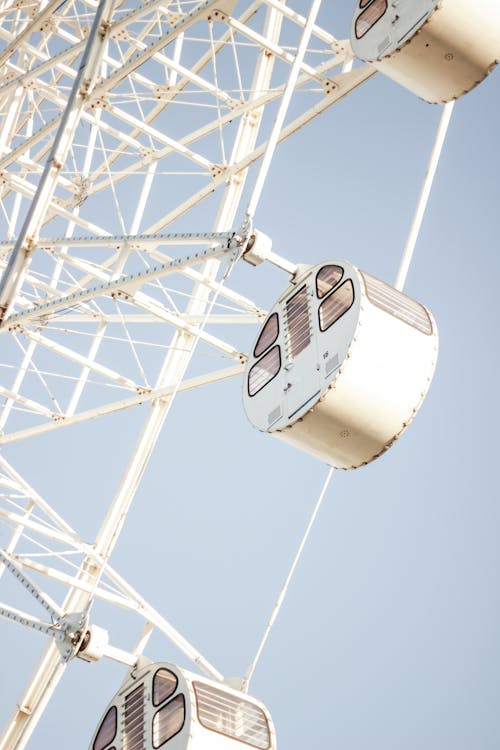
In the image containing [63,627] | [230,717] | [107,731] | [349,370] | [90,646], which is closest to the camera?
[349,370]

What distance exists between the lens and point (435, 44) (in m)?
14.2

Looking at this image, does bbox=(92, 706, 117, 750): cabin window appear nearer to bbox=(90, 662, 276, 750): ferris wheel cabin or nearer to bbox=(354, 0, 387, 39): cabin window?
bbox=(90, 662, 276, 750): ferris wheel cabin

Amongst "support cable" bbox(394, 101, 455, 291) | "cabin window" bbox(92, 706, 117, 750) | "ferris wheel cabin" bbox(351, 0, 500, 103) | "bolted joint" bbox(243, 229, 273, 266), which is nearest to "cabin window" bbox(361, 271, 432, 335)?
"bolted joint" bbox(243, 229, 273, 266)

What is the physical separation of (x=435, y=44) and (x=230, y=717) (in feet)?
25.1

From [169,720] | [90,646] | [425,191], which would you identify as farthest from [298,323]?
[169,720]

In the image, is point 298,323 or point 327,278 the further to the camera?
point 298,323

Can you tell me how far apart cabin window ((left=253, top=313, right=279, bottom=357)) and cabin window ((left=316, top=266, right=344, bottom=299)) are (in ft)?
2.69

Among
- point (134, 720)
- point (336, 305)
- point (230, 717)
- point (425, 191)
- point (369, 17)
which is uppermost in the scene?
point (369, 17)

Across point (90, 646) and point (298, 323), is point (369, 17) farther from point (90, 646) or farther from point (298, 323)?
point (90, 646)

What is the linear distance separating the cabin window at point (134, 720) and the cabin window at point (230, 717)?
79 centimetres

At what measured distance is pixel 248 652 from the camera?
62.6m

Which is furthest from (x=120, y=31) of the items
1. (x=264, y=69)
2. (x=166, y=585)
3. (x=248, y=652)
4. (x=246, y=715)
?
(x=248, y=652)

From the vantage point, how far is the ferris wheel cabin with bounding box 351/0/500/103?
1402 centimetres

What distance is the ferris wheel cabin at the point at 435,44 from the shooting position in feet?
46.0
